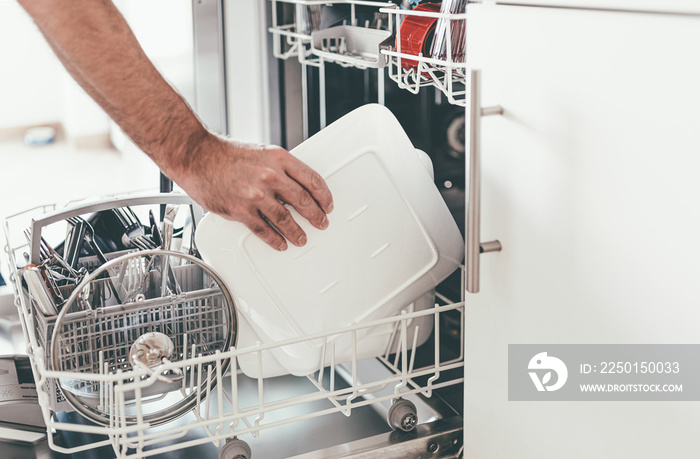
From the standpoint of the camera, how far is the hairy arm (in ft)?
2.45

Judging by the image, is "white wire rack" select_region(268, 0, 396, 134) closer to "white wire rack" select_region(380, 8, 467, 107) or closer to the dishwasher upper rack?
the dishwasher upper rack

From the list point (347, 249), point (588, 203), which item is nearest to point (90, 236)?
point (347, 249)

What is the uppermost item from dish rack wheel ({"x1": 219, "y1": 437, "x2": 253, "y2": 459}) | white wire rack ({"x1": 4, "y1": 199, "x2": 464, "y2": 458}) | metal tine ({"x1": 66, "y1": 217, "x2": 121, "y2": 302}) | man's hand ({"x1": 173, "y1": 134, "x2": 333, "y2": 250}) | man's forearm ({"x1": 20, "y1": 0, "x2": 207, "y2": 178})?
man's forearm ({"x1": 20, "y1": 0, "x2": 207, "y2": 178})

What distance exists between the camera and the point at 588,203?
62 cm

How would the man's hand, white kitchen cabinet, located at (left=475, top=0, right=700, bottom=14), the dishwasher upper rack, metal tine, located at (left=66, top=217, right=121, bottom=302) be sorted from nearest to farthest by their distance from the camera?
white kitchen cabinet, located at (left=475, top=0, right=700, bottom=14), the man's hand, metal tine, located at (left=66, top=217, right=121, bottom=302), the dishwasher upper rack

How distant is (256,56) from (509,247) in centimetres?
86

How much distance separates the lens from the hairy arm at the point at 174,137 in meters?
0.75

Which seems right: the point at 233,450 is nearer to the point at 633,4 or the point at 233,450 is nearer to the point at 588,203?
the point at 588,203

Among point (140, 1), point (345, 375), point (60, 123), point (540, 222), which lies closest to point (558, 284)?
point (540, 222)

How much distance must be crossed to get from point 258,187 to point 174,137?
11 cm

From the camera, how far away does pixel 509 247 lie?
0.73 metres

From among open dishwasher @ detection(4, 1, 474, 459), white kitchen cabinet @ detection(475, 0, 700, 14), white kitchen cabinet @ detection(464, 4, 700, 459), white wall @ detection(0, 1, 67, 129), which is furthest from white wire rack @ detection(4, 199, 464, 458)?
white wall @ detection(0, 1, 67, 129)

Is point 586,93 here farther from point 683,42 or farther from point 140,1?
point 140,1

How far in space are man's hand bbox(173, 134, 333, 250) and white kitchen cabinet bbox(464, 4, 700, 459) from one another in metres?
0.19
